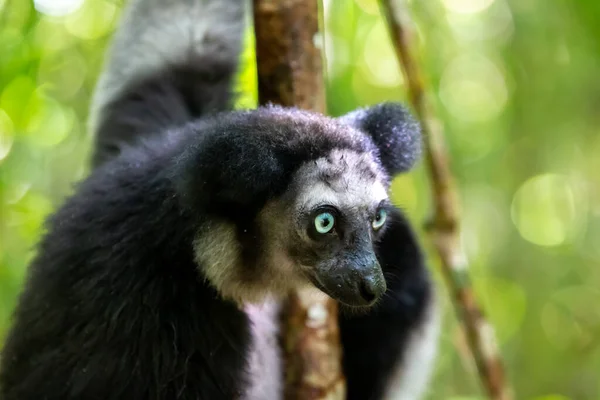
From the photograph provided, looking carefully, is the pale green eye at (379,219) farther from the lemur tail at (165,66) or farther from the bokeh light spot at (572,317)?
the bokeh light spot at (572,317)

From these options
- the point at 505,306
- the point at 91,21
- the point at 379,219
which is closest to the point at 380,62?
the point at 91,21

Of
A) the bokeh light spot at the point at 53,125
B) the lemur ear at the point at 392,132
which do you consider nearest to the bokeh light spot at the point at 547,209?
the bokeh light spot at the point at 53,125

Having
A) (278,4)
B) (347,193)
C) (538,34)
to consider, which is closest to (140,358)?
(347,193)

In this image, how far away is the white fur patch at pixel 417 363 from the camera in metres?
3.61

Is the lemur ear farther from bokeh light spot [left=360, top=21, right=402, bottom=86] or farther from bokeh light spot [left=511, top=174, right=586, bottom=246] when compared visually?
bokeh light spot [left=511, top=174, right=586, bottom=246]

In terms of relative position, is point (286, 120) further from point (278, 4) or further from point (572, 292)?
point (572, 292)

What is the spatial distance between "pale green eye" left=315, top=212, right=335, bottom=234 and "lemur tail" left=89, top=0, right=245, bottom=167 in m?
1.52

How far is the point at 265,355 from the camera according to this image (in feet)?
10.0

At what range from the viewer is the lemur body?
2436 mm

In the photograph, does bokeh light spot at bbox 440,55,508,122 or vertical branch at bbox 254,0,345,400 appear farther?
bokeh light spot at bbox 440,55,508,122

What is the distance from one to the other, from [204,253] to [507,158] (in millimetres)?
6741

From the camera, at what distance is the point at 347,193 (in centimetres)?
247

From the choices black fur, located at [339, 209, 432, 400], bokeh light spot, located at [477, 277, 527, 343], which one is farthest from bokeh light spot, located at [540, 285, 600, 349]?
black fur, located at [339, 209, 432, 400]

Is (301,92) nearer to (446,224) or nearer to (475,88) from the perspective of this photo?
(446,224)
